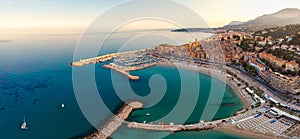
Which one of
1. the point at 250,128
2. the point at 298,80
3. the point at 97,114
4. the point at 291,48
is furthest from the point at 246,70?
the point at 97,114

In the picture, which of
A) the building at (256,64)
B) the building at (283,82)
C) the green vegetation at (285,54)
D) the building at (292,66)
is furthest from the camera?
the green vegetation at (285,54)

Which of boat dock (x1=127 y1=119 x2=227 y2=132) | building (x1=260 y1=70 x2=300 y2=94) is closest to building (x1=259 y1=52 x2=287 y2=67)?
building (x1=260 y1=70 x2=300 y2=94)

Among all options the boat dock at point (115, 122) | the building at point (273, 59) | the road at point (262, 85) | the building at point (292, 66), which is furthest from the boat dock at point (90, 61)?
the building at point (292, 66)

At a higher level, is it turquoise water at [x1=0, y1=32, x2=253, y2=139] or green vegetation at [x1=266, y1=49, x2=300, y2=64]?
green vegetation at [x1=266, y1=49, x2=300, y2=64]

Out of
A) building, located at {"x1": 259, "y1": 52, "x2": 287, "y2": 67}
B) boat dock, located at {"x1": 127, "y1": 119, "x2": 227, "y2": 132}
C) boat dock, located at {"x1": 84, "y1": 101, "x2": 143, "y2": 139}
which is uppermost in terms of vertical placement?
building, located at {"x1": 259, "y1": 52, "x2": 287, "y2": 67}

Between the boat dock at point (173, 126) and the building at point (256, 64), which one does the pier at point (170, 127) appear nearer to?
the boat dock at point (173, 126)

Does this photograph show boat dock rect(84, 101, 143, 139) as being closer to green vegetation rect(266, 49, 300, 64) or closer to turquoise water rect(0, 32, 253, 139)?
turquoise water rect(0, 32, 253, 139)

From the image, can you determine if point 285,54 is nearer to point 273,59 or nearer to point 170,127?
point 273,59

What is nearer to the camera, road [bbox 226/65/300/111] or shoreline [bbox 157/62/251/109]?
road [bbox 226/65/300/111]
